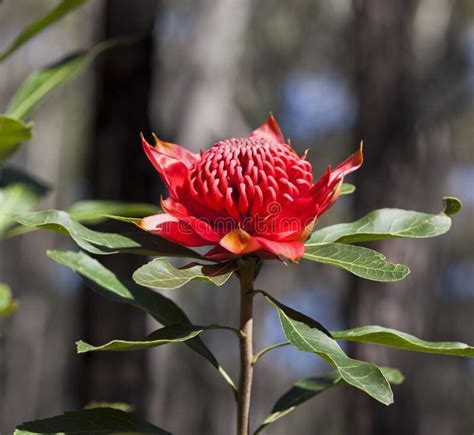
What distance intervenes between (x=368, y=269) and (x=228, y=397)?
23.9ft

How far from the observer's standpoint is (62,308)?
15547 millimetres

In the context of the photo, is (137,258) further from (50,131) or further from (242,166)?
(50,131)

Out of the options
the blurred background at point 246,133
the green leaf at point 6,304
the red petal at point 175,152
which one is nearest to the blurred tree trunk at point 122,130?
the blurred background at point 246,133

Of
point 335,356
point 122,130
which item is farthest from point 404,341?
point 122,130

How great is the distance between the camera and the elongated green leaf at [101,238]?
3.15ft

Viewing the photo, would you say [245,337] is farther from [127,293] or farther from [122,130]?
[122,130]

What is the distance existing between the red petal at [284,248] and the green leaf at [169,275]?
65 millimetres

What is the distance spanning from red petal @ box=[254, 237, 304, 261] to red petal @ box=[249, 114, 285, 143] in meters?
0.27

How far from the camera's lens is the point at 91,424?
1.00m

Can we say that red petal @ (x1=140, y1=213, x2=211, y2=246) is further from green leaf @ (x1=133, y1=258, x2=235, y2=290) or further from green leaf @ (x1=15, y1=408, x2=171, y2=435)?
green leaf @ (x1=15, y1=408, x2=171, y2=435)

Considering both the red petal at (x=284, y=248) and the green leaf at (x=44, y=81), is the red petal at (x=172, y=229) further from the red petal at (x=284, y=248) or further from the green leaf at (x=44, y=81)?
the green leaf at (x=44, y=81)

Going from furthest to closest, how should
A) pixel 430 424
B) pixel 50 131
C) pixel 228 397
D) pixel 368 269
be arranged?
pixel 50 131 → pixel 228 397 → pixel 430 424 → pixel 368 269

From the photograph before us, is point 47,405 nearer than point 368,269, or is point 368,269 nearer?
point 368,269

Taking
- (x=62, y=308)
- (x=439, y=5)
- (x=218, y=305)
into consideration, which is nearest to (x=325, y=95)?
Result: (x=439, y=5)
